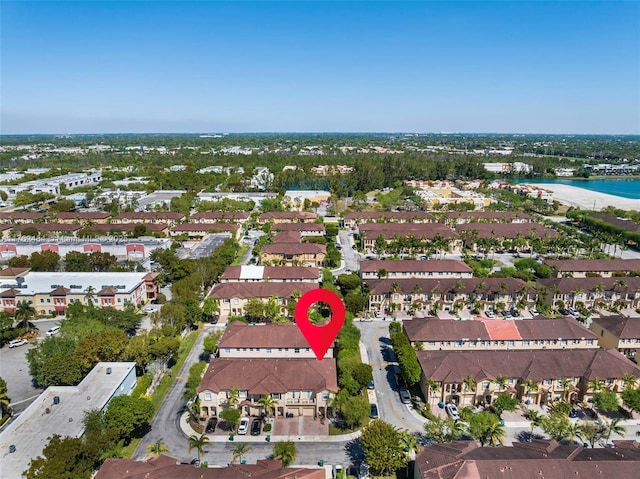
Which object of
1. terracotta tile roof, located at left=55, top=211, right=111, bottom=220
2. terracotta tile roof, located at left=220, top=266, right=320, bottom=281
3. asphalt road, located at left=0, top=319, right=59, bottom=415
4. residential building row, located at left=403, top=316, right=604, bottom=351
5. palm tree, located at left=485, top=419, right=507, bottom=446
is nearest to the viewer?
palm tree, located at left=485, top=419, right=507, bottom=446

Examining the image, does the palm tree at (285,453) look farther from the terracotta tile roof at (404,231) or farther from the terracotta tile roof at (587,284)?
the terracotta tile roof at (404,231)

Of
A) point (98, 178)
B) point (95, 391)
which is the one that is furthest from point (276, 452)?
point (98, 178)

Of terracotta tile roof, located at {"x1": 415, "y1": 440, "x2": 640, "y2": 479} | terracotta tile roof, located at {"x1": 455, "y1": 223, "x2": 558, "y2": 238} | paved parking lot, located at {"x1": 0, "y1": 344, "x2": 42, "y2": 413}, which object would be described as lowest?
paved parking lot, located at {"x1": 0, "y1": 344, "x2": 42, "y2": 413}

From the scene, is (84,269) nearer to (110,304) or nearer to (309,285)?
(110,304)

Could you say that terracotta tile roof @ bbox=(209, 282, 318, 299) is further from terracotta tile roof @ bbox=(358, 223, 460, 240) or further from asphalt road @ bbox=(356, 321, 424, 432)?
terracotta tile roof @ bbox=(358, 223, 460, 240)

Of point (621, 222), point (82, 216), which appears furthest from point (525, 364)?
point (82, 216)

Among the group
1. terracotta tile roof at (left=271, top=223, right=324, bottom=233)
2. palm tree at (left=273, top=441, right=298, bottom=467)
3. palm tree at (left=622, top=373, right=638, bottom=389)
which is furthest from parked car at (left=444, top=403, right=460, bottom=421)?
terracotta tile roof at (left=271, top=223, right=324, bottom=233)
